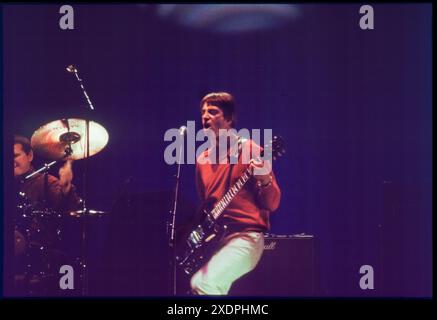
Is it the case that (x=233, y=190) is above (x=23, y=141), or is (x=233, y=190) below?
below

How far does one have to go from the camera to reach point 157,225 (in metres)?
4.78

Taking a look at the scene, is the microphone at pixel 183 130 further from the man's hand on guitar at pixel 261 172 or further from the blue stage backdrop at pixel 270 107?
the man's hand on guitar at pixel 261 172

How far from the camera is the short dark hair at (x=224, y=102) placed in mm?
4855

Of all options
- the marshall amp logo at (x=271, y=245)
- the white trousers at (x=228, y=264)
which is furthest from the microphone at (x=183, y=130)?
the marshall amp logo at (x=271, y=245)

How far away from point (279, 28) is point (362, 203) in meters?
1.52

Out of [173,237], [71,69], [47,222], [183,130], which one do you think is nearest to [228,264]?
[173,237]

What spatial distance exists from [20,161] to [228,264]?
6.03ft

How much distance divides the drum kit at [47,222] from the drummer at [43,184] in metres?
0.04

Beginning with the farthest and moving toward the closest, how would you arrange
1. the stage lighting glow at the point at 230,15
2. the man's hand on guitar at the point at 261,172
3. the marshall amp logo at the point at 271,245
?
the stage lighting glow at the point at 230,15, the man's hand on guitar at the point at 261,172, the marshall amp logo at the point at 271,245

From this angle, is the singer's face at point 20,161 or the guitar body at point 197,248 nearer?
the guitar body at point 197,248

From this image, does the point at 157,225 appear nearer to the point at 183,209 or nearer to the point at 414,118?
the point at 183,209

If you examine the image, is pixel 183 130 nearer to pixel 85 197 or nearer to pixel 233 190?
pixel 233 190

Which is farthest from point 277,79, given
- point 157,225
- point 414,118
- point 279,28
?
point 157,225

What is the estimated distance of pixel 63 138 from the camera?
4715 millimetres
